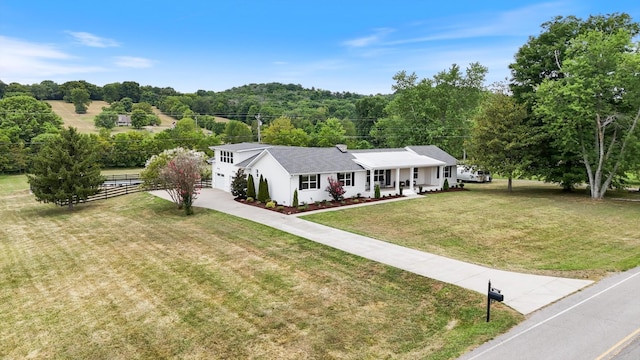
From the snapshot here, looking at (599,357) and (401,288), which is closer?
(599,357)

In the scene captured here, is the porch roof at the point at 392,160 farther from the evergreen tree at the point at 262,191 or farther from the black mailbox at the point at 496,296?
the black mailbox at the point at 496,296

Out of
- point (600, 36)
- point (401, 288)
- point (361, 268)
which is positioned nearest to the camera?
point (401, 288)

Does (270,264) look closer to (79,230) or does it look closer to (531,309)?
(531,309)

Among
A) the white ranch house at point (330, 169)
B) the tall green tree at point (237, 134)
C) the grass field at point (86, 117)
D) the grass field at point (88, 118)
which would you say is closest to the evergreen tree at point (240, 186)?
the white ranch house at point (330, 169)

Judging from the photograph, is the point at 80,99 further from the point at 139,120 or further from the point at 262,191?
the point at 262,191

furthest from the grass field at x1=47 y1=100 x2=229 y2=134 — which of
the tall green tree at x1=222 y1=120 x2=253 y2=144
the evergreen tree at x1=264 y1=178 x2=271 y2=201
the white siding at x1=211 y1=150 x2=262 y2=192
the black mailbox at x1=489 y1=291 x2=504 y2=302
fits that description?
the black mailbox at x1=489 y1=291 x2=504 y2=302

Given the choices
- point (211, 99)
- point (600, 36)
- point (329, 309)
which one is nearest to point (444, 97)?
point (600, 36)
